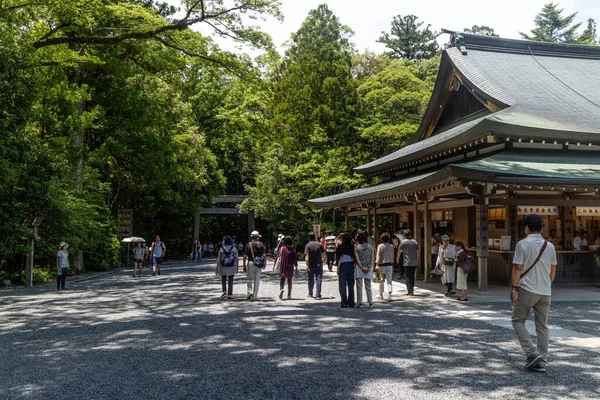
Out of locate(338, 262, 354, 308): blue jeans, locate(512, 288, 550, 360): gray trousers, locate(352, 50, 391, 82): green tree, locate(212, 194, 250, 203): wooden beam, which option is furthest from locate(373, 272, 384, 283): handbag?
locate(352, 50, 391, 82): green tree

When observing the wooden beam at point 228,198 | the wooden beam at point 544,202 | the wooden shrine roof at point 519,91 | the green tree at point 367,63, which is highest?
the green tree at point 367,63

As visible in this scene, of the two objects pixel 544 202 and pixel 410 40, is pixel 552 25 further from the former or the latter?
pixel 544 202

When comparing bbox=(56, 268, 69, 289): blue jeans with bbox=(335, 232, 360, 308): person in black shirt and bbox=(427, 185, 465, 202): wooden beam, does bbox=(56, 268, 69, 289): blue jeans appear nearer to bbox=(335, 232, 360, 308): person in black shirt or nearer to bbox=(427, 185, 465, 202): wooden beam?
bbox=(335, 232, 360, 308): person in black shirt

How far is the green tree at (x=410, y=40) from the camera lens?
178ft

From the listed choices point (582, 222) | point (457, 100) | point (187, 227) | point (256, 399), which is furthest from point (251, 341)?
point (187, 227)

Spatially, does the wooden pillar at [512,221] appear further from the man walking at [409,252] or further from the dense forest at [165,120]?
the dense forest at [165,120]

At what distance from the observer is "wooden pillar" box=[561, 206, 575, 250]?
14.9 meters

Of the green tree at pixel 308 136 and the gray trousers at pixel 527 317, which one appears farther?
the green tree at pixel 308 136

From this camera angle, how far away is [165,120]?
27422mm

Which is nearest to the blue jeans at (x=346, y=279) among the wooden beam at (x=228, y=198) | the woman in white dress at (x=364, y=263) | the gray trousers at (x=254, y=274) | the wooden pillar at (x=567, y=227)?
the woman in white dress at (x=364, y=263)

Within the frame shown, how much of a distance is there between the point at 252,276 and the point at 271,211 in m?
19.5

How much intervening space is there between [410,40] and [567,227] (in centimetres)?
4442

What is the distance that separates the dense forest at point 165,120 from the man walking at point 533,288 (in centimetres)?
1278

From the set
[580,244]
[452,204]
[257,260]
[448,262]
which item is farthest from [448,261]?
[580,244]
